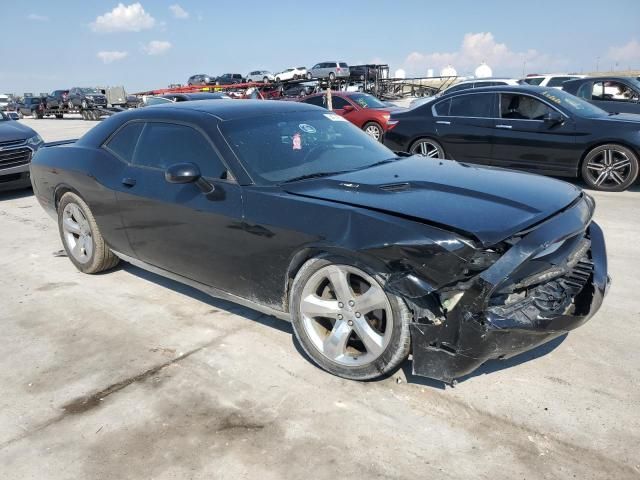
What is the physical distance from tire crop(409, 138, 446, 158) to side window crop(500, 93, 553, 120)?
3.63ft

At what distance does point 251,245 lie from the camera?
3225 millimetres

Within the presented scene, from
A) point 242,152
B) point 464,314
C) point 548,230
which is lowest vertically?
point 464,314

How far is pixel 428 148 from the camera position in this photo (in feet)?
29.0

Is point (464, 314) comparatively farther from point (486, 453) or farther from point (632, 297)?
point (632, 297)

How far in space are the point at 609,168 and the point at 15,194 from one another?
32.2ft

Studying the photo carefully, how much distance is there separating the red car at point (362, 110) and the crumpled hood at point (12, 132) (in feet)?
22.2

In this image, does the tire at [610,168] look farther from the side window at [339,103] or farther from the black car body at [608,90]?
the side window at [339,103]

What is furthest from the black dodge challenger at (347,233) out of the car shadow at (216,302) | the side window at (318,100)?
the side window at (318,100)

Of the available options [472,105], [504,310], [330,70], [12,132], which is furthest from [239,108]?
[330,70]

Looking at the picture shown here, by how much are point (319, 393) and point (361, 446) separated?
1.61 feet

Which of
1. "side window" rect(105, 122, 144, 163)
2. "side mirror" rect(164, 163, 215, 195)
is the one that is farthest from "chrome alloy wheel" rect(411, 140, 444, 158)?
"side mirror" rect(164, 163, 215, 195)

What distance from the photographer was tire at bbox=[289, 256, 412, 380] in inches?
106

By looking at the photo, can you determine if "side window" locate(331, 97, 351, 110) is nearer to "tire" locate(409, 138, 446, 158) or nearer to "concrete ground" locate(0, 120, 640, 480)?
"tire" locate(409, 138, 446, 158)

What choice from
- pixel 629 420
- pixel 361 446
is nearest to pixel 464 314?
pixel 361 446
